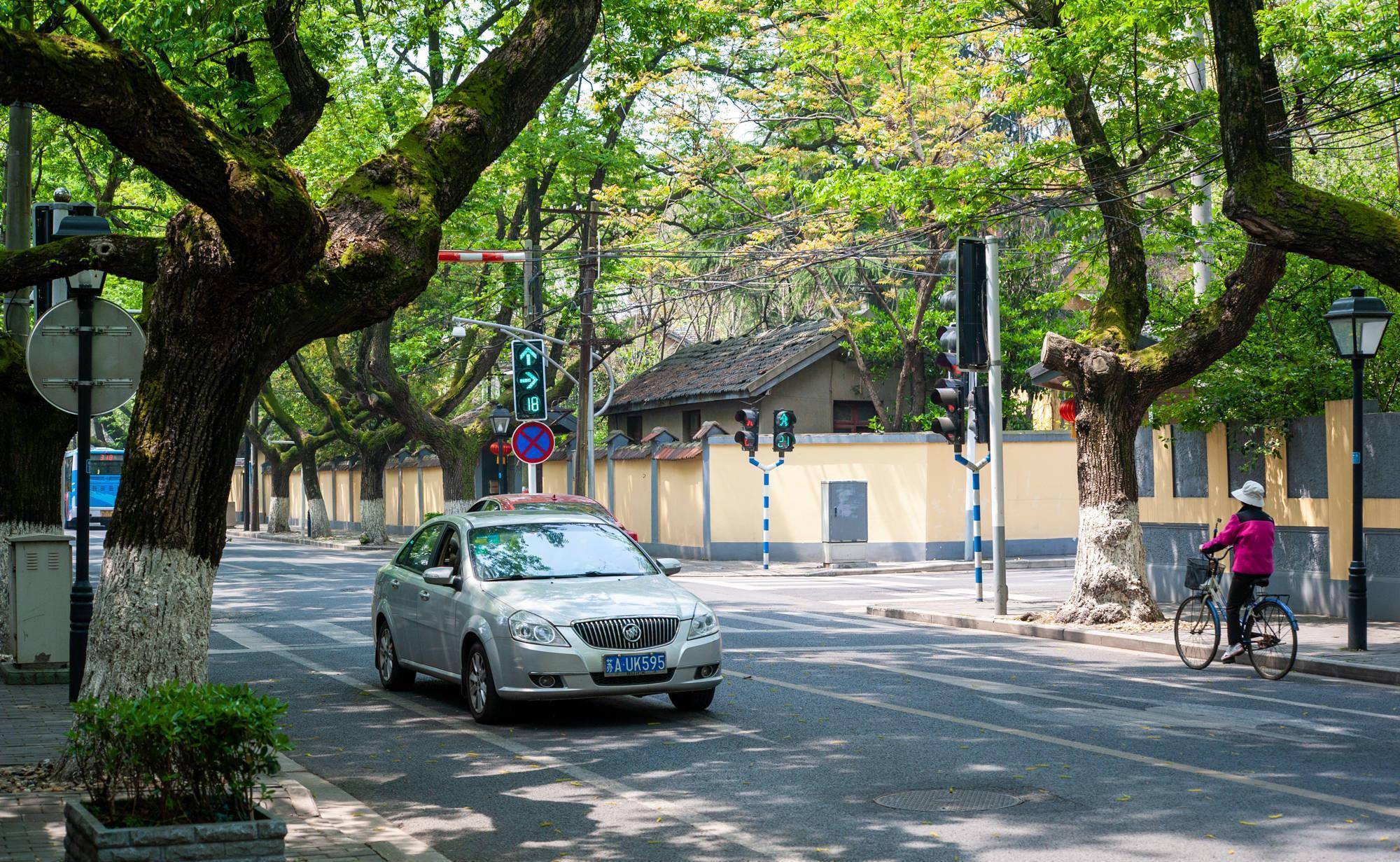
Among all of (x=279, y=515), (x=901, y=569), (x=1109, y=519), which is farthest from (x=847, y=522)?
(x=279, y=515)

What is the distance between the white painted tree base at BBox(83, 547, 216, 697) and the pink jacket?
9.08 m

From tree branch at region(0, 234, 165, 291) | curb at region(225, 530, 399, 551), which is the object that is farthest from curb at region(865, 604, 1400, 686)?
curb at region(225, 530, 399, 551)

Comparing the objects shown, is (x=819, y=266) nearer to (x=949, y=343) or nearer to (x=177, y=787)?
(x=949, y=343)

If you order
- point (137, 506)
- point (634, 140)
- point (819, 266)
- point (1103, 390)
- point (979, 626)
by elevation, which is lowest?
point (979, 626)

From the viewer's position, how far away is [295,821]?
7262 millimetres

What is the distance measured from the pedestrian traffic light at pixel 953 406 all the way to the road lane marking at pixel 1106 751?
33.4 ft

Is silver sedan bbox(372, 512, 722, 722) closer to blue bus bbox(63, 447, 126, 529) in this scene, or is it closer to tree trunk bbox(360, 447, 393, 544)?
tree trunk bbox(360, 447, 393, 544)

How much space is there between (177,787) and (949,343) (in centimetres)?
1538

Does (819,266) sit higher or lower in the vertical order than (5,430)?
higher

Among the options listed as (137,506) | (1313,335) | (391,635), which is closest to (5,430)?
(391,635)

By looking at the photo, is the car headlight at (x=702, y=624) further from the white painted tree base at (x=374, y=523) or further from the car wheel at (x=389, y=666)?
the white painted tree base at (x=374, y=523)

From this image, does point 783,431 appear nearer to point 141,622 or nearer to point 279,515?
point 141,622

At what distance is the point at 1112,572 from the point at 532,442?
13324 millimetres

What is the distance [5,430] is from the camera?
13867 mm
